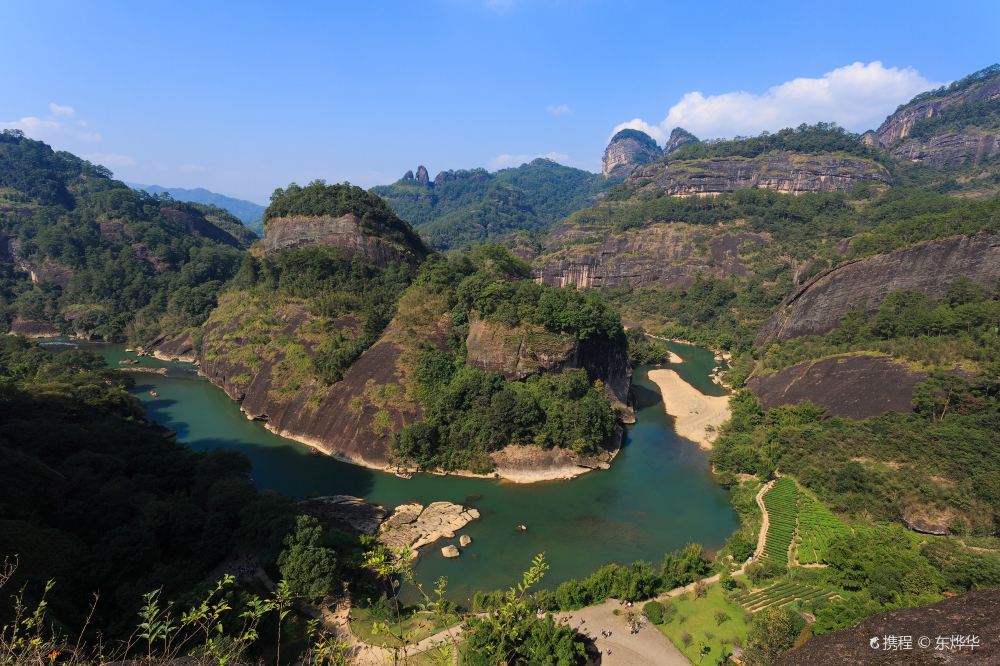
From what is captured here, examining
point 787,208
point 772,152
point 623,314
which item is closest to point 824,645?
point 623,314

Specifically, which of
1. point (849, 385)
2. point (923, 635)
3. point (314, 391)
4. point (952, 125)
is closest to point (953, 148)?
point (952, 125)

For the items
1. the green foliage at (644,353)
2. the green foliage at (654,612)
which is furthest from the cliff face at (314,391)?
the green foliage at (644,353)

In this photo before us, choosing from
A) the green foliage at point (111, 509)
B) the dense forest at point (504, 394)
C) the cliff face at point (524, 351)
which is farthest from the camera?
the cliff face at point (524, 351)

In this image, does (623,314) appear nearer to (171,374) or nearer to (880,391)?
(880,391)

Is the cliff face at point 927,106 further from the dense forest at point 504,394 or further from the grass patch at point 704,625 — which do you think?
the grass patch at point 704,625

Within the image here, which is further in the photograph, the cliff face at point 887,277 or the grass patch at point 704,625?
the cliff face at point 887,277

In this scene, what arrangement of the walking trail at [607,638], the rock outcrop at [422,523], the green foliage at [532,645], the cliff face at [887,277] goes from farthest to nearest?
the cliff face at [887,277] < the rock outcrop at [422,523] < the walking trail at [607,638] < the green foliage at [532,645]
